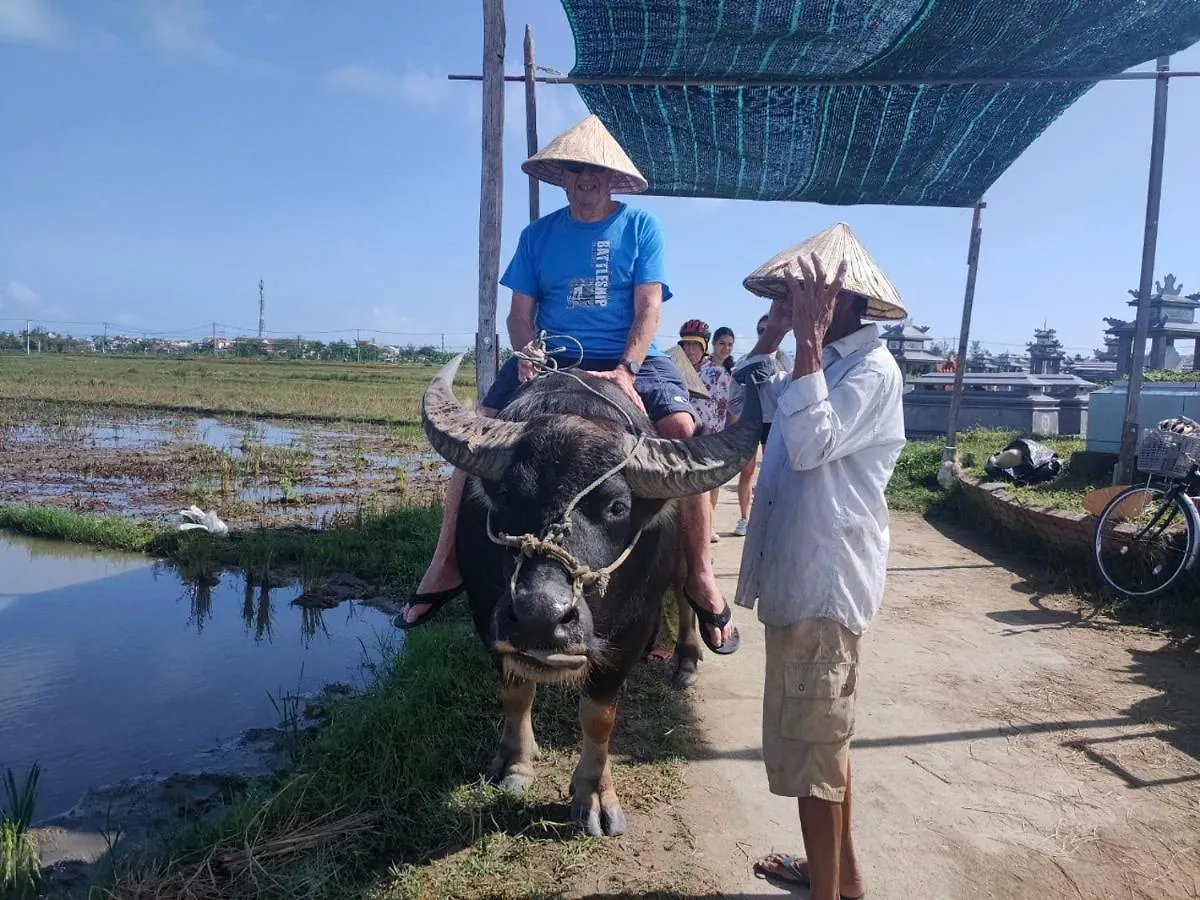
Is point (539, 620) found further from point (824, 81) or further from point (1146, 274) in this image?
point (1146, 274)

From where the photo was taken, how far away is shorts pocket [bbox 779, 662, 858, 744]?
6.47 feet

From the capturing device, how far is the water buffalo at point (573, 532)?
199 centimetres

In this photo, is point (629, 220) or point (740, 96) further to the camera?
point (740, 96)

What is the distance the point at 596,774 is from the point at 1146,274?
5.01 m

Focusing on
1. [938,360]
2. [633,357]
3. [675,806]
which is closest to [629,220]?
[633,357]

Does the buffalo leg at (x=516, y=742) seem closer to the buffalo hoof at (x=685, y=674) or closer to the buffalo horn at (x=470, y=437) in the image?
the buffalo horn at (x=470, y=437)

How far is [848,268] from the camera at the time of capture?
2.00 m

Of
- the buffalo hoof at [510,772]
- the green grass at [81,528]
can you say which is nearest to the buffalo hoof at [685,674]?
the buffalo hoof at [510,772]

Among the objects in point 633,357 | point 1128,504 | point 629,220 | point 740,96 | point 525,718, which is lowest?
point 525,718

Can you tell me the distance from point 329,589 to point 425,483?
15.7 ft

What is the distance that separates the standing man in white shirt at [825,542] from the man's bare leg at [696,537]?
0.88 metres

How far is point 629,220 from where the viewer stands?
3.21 m

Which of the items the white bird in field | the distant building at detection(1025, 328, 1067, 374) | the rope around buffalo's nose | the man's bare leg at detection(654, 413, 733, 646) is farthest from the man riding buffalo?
the distant building at detection(1025, 328, 1067, 374)

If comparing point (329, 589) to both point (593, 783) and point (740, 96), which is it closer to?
point (593, 783)
